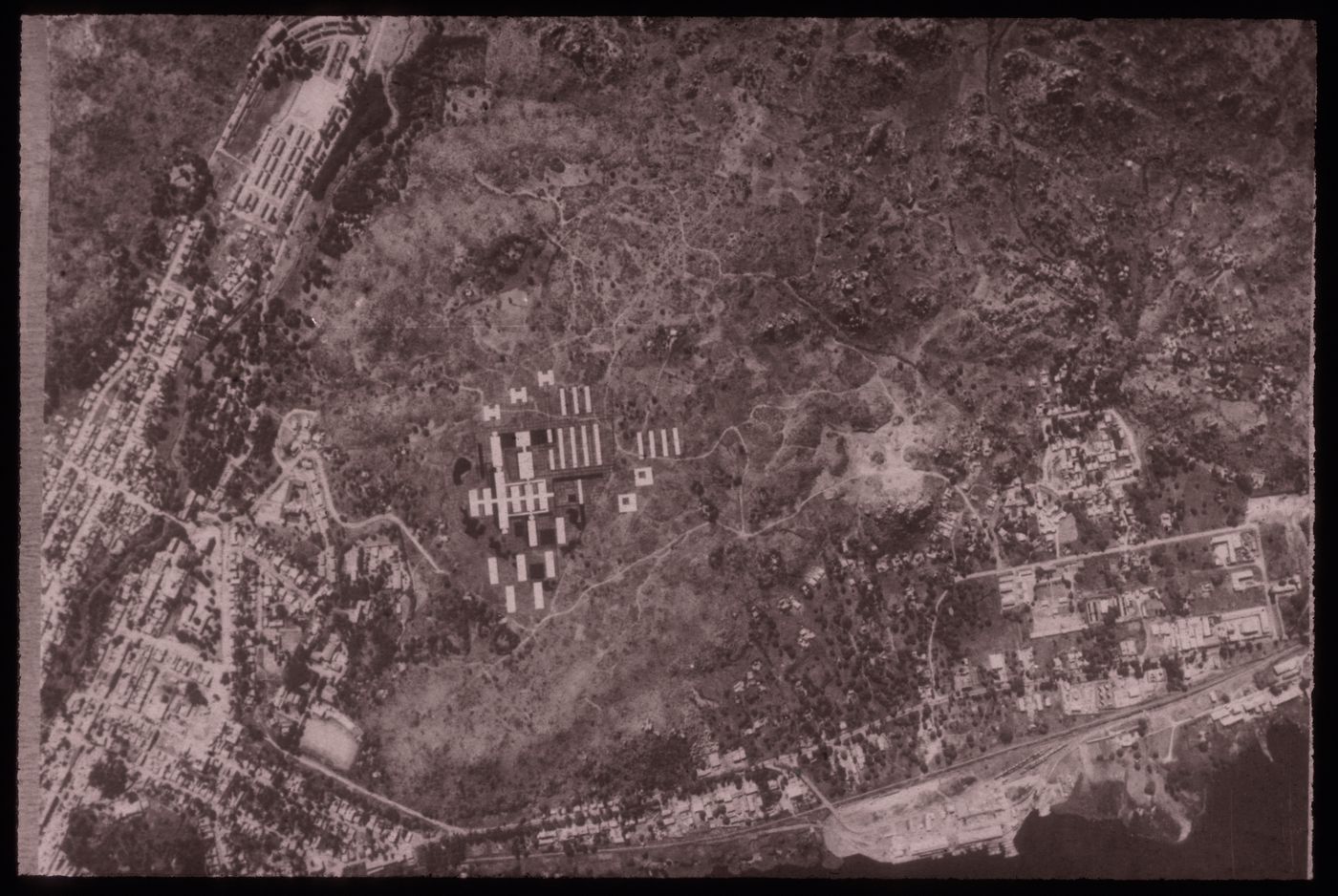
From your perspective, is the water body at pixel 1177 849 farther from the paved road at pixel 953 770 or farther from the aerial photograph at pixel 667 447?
the paved road at pixel 953 770

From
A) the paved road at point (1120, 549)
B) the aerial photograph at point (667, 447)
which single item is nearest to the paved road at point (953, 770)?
the aerial photograph at point (667, 447)

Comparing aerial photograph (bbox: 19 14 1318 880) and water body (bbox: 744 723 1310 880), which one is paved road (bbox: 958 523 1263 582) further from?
water body (bbox: 744 723 1310 880)

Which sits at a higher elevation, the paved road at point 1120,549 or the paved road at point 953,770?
the paved road at point 1120,549

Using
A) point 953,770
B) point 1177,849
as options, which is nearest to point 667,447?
point 953,770

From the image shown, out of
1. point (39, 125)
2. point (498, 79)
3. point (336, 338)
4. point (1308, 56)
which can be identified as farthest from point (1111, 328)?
point (39, 125)

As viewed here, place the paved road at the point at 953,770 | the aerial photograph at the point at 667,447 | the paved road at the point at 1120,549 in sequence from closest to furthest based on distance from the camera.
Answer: the aerial photograph at the point at 667,447
the paved road at the point at 953,770
the paved road at the point at 1120,549

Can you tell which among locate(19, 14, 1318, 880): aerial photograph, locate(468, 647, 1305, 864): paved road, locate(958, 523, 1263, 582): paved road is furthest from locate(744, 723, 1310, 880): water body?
locate(958, 523, 1263, 582): paved road
